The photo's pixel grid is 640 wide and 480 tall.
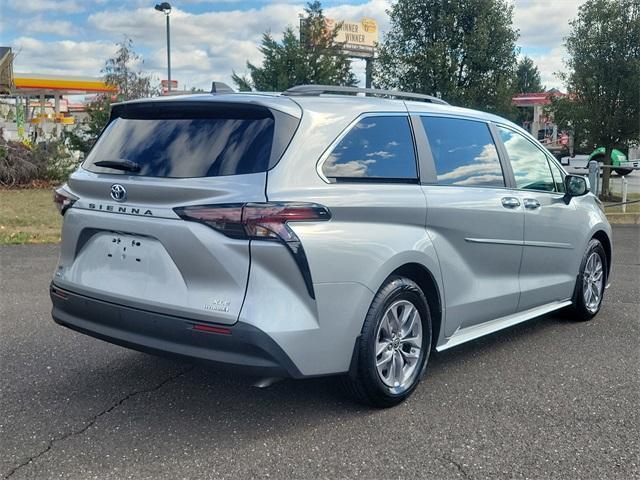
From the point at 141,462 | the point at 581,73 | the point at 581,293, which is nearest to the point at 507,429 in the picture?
the point at 141,462

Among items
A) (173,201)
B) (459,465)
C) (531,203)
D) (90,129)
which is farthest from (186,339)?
(90,129)

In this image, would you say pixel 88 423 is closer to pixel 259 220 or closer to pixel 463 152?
pixel 259 220

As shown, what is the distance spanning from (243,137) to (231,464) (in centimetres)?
162

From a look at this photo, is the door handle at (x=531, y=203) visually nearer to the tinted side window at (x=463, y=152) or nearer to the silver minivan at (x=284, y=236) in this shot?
the tinted side window at (x=463, y=152)

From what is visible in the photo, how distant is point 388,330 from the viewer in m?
3.87

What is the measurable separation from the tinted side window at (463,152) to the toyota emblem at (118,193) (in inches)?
75.7

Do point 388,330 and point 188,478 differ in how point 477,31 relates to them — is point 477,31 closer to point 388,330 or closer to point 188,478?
point 388,330

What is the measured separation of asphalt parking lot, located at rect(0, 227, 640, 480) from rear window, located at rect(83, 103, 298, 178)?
137cm

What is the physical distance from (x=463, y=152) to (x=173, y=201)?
2.14m

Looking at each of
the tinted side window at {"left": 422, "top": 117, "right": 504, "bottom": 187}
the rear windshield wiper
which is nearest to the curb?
the tinted side window at {"left": 422, "top": 117, "right": 504, "bottom": 187}


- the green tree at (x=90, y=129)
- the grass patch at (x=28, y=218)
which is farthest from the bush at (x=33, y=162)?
the grass patch at (x=28, y=218)

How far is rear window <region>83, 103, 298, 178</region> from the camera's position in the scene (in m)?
3.43

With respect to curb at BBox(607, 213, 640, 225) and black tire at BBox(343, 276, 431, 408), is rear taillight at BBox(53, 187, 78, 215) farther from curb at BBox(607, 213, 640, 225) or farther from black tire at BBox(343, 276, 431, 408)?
curb at BBox(607, 213, 640, 225)

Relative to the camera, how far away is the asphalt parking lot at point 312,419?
3.25 metres
